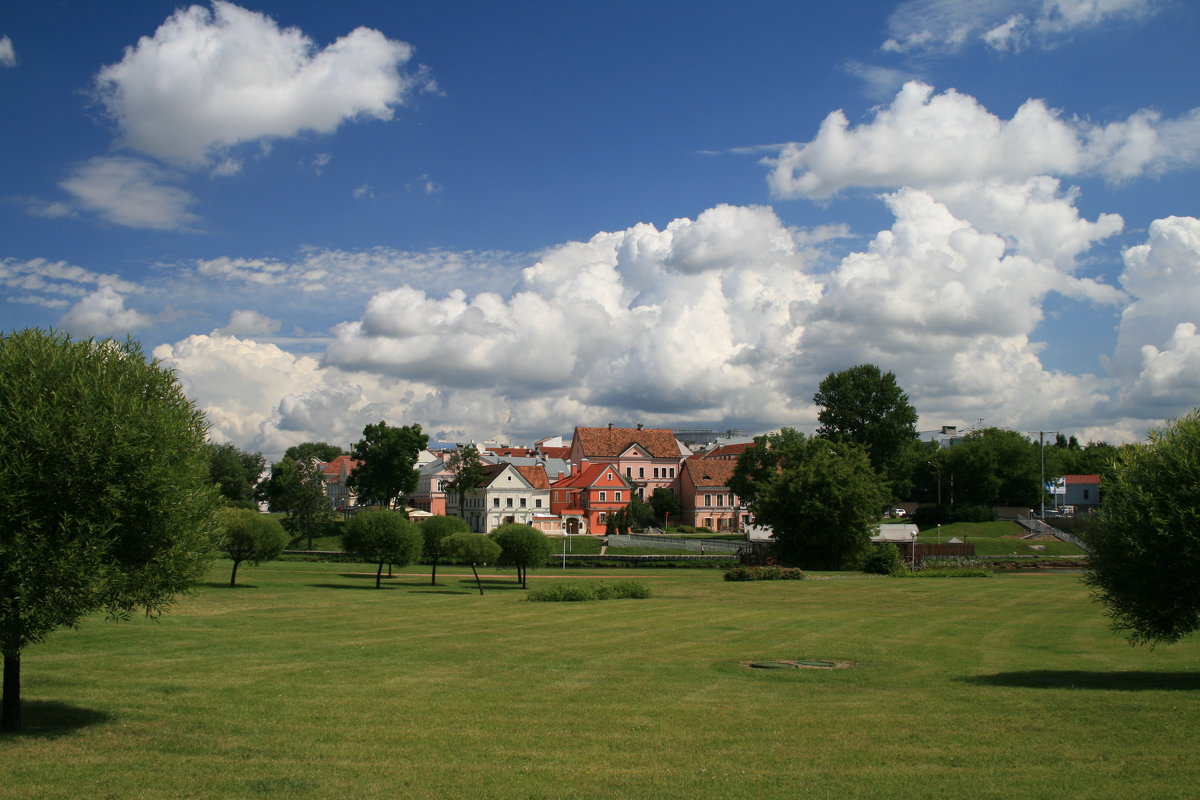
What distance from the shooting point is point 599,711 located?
14.9 meters

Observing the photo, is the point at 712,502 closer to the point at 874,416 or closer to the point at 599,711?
the point at 874,416

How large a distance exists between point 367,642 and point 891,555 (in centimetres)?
4484

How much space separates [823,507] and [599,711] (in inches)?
1931

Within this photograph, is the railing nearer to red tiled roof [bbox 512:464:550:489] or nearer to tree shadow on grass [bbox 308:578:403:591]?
red tiled roof [bbox 512:464:550:489]

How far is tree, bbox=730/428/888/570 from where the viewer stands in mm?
61812

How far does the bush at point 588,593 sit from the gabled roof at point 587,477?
6601 centimetres

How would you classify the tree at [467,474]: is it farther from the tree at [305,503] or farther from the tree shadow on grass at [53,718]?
the tree shadow on grass at [53,718]

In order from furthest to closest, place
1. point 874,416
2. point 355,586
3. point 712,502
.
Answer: point 712,502 → point 874,416 → point 355,586

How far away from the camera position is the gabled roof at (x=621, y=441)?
127875mm

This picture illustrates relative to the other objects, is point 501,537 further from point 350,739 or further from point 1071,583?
point 350,739

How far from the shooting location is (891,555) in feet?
198

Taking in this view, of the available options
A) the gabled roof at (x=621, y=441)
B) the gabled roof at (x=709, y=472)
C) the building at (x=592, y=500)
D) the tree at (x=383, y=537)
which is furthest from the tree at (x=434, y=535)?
the gabled roof at (x=621, y=441)

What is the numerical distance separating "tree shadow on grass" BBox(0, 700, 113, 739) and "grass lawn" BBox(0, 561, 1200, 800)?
0.24 ft

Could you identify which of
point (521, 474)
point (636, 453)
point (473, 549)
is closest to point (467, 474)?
point (521, 474)
